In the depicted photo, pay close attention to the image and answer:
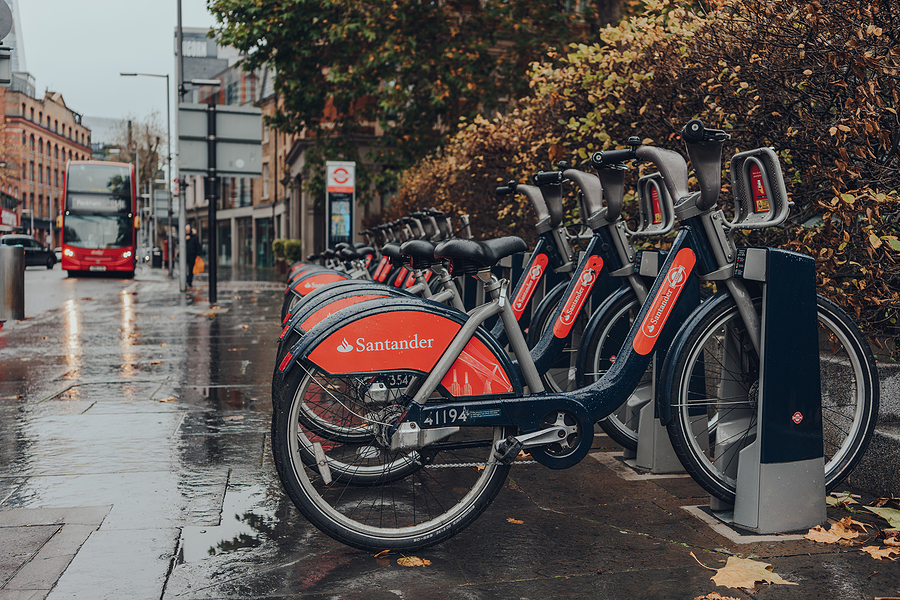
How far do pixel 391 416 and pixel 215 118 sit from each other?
13.7 m

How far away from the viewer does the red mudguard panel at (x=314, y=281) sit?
686 centimetres

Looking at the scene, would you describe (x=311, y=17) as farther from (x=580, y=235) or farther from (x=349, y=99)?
(x=580, y=235)

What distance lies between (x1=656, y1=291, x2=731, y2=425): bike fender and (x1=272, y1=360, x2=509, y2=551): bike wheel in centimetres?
67

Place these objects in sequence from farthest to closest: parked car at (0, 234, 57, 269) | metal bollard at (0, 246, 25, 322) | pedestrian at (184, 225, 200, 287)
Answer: parked car at (0, 234, 57, 269) < pedestrian at (184, 225, 200, 287) < metal bollard at (0, 246, 25, 322)

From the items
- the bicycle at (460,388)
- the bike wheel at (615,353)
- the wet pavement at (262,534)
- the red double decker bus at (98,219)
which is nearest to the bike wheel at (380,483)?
the bicycle at (460,388)

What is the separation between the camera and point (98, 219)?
3200 centimetres

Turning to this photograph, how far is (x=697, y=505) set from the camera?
156 inches

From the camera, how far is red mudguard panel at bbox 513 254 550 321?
5.29 m

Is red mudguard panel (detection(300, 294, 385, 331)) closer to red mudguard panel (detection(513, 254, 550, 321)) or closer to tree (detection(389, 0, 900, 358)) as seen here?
red mudguard panel (detection(513, 254, 550, 321))

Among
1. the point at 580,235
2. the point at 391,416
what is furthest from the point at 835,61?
the point at 391,416

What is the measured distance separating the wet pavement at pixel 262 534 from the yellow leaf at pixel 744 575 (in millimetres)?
47

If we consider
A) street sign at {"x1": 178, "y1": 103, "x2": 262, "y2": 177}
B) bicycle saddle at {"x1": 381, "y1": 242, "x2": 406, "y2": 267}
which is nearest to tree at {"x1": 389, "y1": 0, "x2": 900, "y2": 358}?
bicycle saddle at {"x1": 381, "y1": 242, "x2": 406, "y2": 267}

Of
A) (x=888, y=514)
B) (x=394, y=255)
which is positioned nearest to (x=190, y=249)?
(x=394, y=255)

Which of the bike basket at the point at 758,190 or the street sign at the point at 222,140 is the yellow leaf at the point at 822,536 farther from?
the street sign at the point at 222,140
